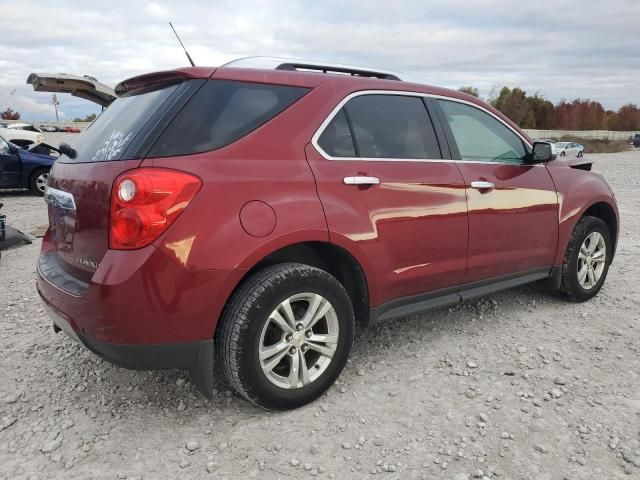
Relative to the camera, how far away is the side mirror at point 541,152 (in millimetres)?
3855

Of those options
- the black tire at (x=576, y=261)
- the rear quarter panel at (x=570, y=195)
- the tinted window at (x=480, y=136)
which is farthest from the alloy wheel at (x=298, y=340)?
the black tire at (x=576, y=261)

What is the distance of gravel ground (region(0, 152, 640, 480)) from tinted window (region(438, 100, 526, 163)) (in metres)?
1.24

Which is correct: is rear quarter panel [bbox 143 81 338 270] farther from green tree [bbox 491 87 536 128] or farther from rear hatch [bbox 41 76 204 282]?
green tree [bbox 491 87 536 128]

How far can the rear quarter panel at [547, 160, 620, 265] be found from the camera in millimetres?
4125

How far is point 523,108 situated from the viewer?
88.6 metres

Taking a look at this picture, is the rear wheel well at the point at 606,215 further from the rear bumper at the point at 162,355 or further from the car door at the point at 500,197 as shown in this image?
the rear bumper at the point at 162,355

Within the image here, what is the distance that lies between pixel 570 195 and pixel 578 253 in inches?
19.3

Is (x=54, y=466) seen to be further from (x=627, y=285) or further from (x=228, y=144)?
(x=627, y=285)

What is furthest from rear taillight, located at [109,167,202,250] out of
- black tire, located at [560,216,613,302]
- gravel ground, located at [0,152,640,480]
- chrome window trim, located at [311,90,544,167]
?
black tire, located at [560,216,613,302]

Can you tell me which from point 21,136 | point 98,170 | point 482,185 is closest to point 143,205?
point 98,170

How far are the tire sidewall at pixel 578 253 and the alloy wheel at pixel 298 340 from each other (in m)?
2.41

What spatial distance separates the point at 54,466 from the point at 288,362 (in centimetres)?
115

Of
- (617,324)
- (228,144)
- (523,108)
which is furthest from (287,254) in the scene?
(523,108)

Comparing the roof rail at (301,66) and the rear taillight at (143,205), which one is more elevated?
the roof rail at (301,66)
